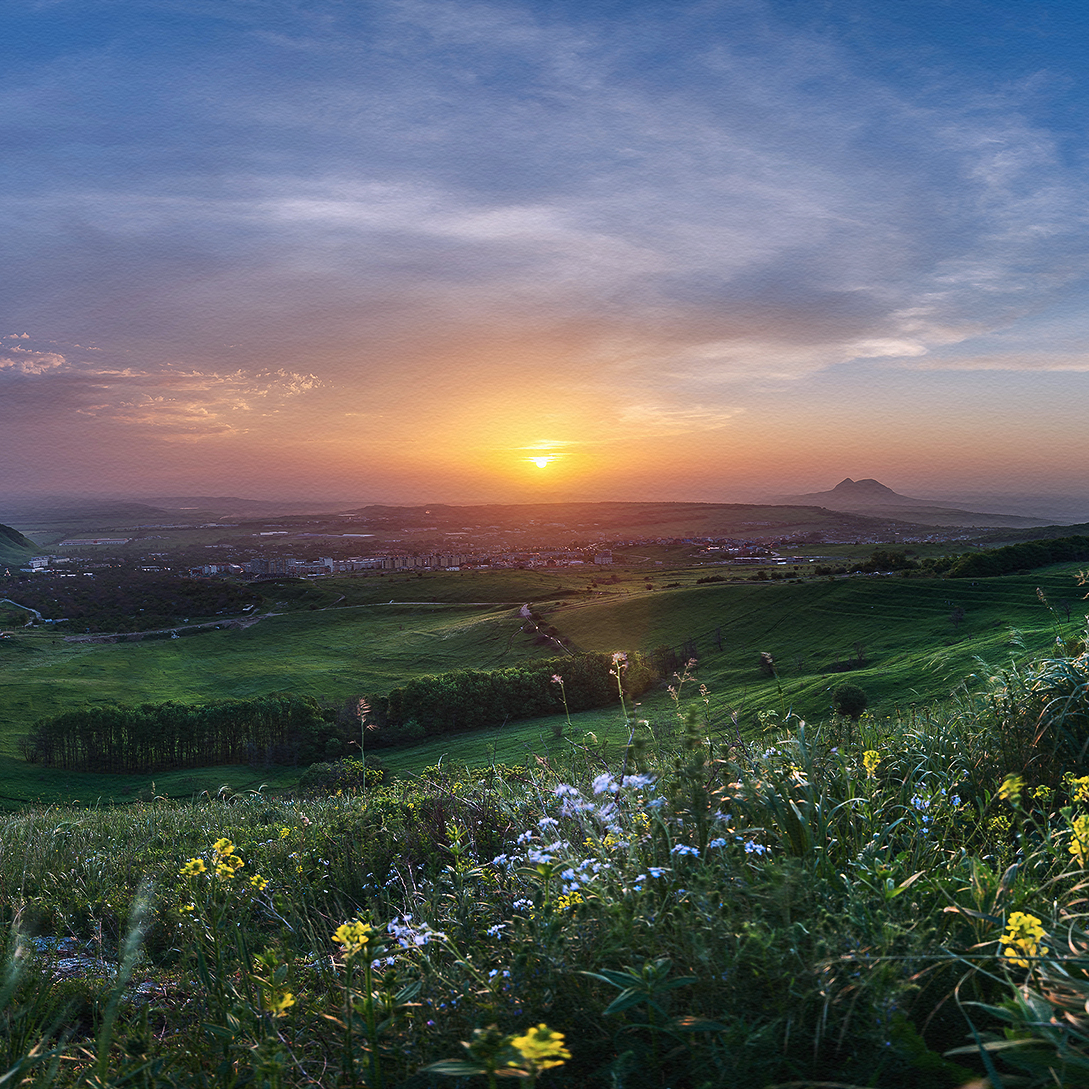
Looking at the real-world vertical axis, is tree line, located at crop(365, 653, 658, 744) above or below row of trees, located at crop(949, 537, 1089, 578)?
below

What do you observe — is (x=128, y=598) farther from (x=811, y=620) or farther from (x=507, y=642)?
(x=811, y=620)

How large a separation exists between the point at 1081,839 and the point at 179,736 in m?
80.8

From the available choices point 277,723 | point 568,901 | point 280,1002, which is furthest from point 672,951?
point 277,723

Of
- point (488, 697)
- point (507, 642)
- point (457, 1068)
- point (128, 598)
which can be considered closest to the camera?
point (457, 1068)

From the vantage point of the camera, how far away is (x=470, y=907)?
302 cm

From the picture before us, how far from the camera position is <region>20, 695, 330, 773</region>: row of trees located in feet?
225

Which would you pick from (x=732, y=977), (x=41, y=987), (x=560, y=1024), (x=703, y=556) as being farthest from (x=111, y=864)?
(x=703, y=556)

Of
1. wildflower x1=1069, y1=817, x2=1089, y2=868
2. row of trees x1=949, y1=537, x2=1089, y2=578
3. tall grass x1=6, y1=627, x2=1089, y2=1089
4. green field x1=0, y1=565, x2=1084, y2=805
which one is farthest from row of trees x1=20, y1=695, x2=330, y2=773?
row of trees x1=949, y1=537, x2=1089, y2=578

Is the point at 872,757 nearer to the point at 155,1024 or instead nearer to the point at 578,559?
the point at 155,1024

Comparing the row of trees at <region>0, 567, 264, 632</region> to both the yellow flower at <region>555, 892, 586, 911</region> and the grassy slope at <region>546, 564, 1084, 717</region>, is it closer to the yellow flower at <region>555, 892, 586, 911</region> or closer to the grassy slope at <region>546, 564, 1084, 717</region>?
the grassy slope at <region>546, 564, 1084, 717</region>

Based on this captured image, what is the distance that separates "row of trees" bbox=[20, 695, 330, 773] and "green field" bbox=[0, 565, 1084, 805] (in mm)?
3401

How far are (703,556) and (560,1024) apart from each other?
167m

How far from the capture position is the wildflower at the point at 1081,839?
8.27 feet

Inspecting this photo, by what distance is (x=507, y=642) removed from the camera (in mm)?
101062
